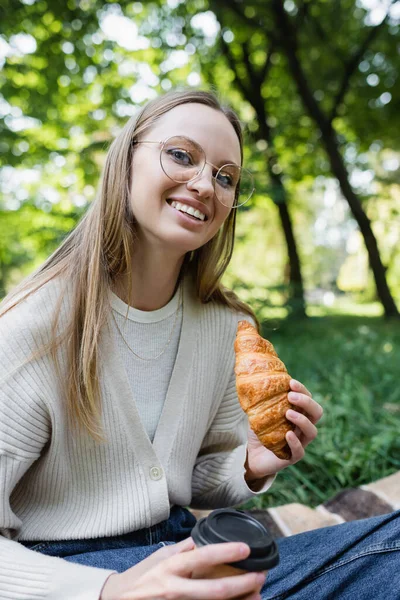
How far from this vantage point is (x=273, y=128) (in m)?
12.2

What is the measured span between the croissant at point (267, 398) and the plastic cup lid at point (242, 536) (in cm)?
41

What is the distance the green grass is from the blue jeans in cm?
153

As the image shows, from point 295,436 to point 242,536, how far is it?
54 cm

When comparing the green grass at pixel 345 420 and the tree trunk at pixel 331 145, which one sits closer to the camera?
the green grass at pixel 345 420

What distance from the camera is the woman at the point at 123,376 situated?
1649 mm

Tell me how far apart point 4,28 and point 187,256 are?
19.0 feet

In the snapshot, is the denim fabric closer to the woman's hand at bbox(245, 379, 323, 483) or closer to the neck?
the woman's hand at bbox(245, 379, 323, 483)

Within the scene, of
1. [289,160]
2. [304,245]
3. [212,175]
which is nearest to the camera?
[212,175]

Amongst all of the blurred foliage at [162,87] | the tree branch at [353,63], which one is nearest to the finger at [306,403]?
the blurred foliage at [162,87]

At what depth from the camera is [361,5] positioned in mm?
10648

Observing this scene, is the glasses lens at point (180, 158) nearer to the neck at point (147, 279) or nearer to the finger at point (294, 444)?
the neck at point (147, 279)

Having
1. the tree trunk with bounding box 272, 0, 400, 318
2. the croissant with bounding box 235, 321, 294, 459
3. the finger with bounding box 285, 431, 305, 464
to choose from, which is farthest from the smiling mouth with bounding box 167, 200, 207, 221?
the tree trunk with bounding box 272, 0, 400, 318

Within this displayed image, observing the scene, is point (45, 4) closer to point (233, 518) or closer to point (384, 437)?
point (384, 437)

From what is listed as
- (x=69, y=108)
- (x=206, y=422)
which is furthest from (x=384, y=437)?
(x=69, y=108)
